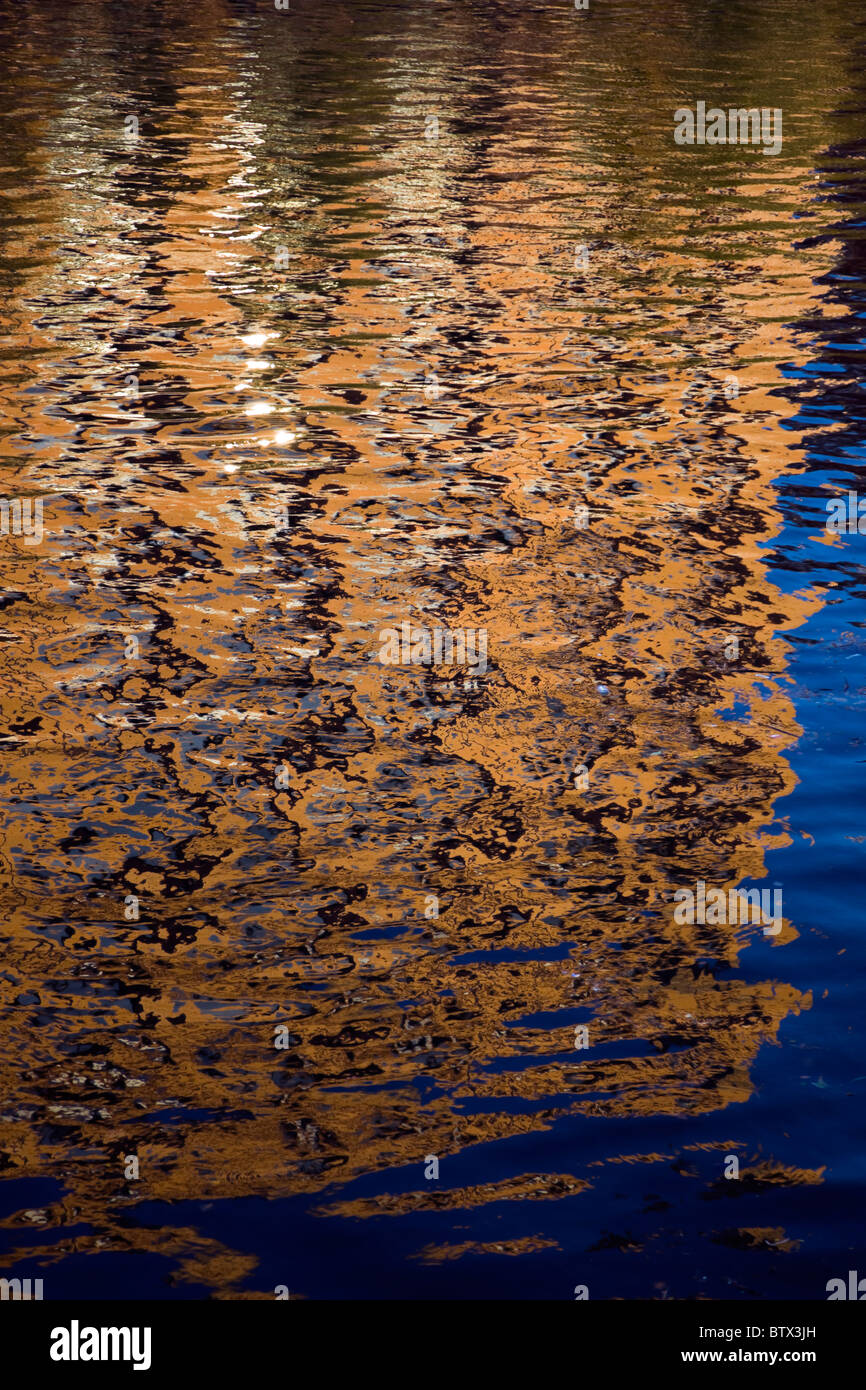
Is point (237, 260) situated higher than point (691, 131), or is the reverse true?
point (691, 131)

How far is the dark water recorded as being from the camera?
5.08 metres

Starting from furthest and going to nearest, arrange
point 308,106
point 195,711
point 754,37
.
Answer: point 754,37 < point 308,106 < point 195,711

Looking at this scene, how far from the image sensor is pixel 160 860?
6.88 m

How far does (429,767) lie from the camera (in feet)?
25.4

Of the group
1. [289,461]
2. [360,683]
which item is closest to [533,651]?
[360,683]

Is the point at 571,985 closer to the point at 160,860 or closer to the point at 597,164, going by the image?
the point at 160,860

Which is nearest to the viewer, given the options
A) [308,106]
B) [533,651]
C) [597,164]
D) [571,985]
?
[571,985]

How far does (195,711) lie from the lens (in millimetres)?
8281

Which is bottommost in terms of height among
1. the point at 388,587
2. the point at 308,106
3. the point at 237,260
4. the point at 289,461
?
the point at 388,587

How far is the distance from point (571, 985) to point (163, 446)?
7.58 meters

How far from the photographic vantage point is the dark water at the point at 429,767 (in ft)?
16.7

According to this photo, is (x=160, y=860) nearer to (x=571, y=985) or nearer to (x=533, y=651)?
(x=571, y=985)
